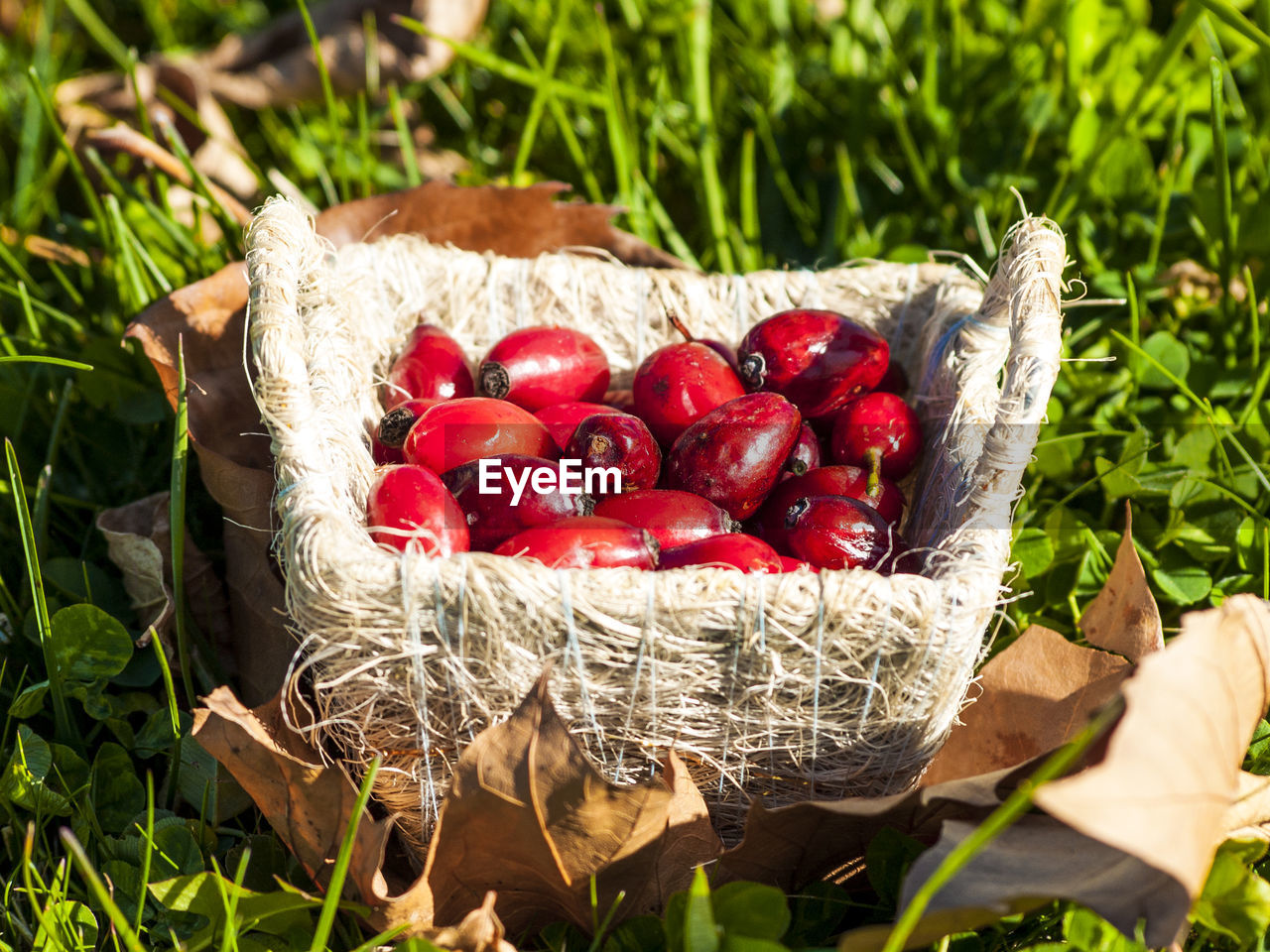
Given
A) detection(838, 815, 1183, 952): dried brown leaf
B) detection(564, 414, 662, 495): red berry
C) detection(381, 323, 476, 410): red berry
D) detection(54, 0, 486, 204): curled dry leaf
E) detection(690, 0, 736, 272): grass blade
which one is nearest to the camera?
detection(838, 815, 1183, 952): dried brown leaf

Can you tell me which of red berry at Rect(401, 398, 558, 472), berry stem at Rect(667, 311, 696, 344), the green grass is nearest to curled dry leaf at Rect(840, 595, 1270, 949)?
the green grass

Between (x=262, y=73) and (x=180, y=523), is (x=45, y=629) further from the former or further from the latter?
(x=262, y=73)

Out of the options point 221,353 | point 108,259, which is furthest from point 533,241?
point 108,259

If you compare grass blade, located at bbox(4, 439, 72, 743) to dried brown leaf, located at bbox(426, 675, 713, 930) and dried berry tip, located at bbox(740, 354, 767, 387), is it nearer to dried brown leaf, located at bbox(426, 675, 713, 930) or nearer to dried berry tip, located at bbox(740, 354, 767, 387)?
dried brown leaf, located at bbox(426, 675, 713, 930)

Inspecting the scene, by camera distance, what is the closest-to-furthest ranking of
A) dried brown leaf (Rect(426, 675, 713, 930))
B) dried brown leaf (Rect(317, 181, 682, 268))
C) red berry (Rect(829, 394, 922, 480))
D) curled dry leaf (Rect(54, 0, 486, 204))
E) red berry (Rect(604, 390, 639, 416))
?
dried brown leaf (Rect(426, 675, 713, 930)) < red berry (Rect(829, 394, 922, 480)) < red berry (Rect(604, 390, 639, 416)) < dried brown leaf (Rect(317, 181, 682, 268)) < curled dry leaf (Rect(54, 0, 486, 204))

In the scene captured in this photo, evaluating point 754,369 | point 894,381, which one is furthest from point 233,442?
point 894,381

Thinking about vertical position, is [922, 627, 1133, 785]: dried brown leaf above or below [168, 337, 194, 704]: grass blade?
below

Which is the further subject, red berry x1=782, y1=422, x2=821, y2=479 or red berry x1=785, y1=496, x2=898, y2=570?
red berry x1=782, y1=422, x2=821, y2=479
